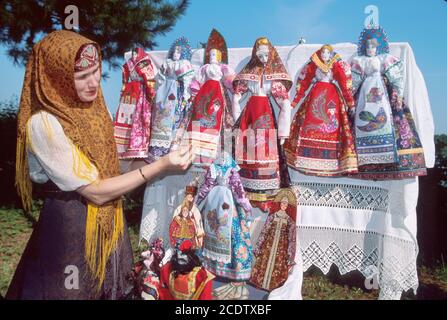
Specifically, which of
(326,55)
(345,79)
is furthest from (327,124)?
(326,55)

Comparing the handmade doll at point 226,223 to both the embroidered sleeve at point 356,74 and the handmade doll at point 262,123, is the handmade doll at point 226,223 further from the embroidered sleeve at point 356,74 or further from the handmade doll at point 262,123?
the embroidered sleeve at point 356,74

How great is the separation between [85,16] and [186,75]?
59 cm

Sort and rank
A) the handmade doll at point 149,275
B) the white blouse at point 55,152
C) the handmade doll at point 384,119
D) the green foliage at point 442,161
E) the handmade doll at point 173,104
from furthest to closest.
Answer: the green foliage at point 442,161, the handmade doll at point 173,104, the handmade doll at point 384,119, the handmade doll at point 149,275, the white blouse at point 55,152

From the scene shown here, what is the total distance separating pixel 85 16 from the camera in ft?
6.20

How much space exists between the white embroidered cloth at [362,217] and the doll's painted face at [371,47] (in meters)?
0.12

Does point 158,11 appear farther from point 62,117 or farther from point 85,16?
point 62,117

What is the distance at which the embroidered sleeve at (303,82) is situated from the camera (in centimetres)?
201

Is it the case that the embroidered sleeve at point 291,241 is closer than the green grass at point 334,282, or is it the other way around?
the embroidered sleeve at point 291,241

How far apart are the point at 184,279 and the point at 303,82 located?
1.15m

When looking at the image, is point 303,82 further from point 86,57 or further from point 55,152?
point 55,152

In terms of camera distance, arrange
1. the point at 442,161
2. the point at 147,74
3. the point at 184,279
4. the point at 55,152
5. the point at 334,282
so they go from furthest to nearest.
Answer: the point at 442,161 → the point at 334,282 → the point at 147,74 → the point at 184,279 → the point at 55,152

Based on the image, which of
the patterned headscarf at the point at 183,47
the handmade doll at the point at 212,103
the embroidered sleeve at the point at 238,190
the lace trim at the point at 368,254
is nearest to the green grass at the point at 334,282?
the lace trim at the point at 368,254

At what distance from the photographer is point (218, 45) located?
2.10m
